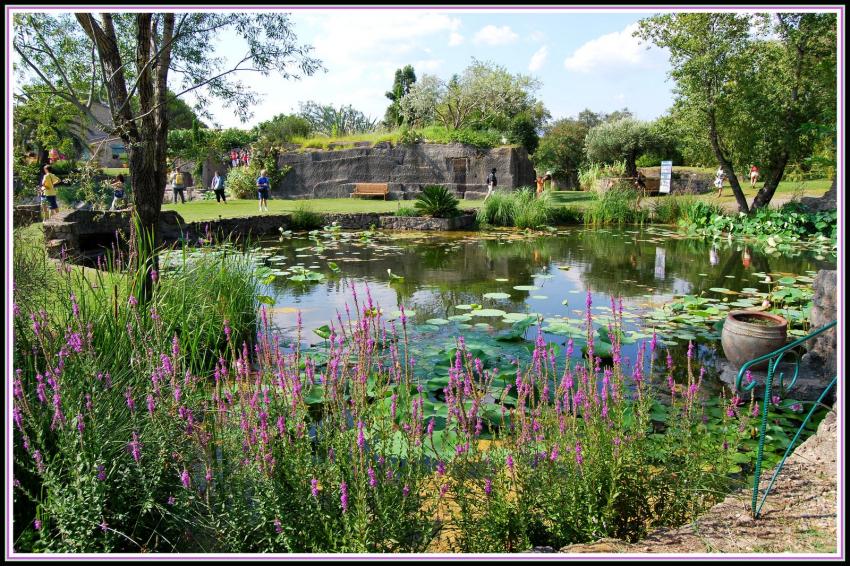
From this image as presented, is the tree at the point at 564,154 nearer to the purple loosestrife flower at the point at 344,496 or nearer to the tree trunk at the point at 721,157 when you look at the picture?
the tree trunk at the point at 721,157

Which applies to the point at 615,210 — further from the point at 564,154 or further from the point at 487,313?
the point at 564,154

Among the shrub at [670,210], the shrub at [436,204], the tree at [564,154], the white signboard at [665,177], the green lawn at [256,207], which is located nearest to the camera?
the green lawn at [256,207]

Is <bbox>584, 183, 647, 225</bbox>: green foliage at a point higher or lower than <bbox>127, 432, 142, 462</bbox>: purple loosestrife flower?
higher

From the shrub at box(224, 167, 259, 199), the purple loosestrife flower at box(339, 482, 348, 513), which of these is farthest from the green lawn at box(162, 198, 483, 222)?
the purple loosestrife flower at box(339, 482, 348, 513)

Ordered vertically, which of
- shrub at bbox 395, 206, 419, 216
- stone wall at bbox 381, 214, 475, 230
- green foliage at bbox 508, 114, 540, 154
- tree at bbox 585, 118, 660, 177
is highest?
green foliage at bbox 508, 114, 540, 154

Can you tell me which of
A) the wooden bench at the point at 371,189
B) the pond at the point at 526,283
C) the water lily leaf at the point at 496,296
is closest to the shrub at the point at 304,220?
the pond at the point at 526,283

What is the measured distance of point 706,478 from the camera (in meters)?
2.64

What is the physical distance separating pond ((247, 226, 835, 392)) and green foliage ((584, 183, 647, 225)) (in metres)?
2.43

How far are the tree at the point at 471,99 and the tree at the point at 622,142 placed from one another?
6.35 meters

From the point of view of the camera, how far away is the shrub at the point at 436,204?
675 inches

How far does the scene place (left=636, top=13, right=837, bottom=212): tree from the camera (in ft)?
48.5

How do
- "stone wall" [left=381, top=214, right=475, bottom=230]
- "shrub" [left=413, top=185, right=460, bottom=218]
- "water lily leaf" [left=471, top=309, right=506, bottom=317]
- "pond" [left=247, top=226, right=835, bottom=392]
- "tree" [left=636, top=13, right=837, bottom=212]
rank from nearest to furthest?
"pond" [left=247, top=226, right=835, bottom=392], "water lily leaf" [left=471, top=309, right=506, bottom=317], "tree" [left=636, top=13, right=837, bottom=212], "stone wall" [left=381, top=214, right=475, bottom=230], "shrub" [left=413, top=185, right=460, bottom=218]

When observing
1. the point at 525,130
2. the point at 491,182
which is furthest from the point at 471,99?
the point at 491,182

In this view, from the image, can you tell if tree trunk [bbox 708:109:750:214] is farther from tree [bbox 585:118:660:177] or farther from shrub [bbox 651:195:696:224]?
tree [bbox 585:118:660:177]
